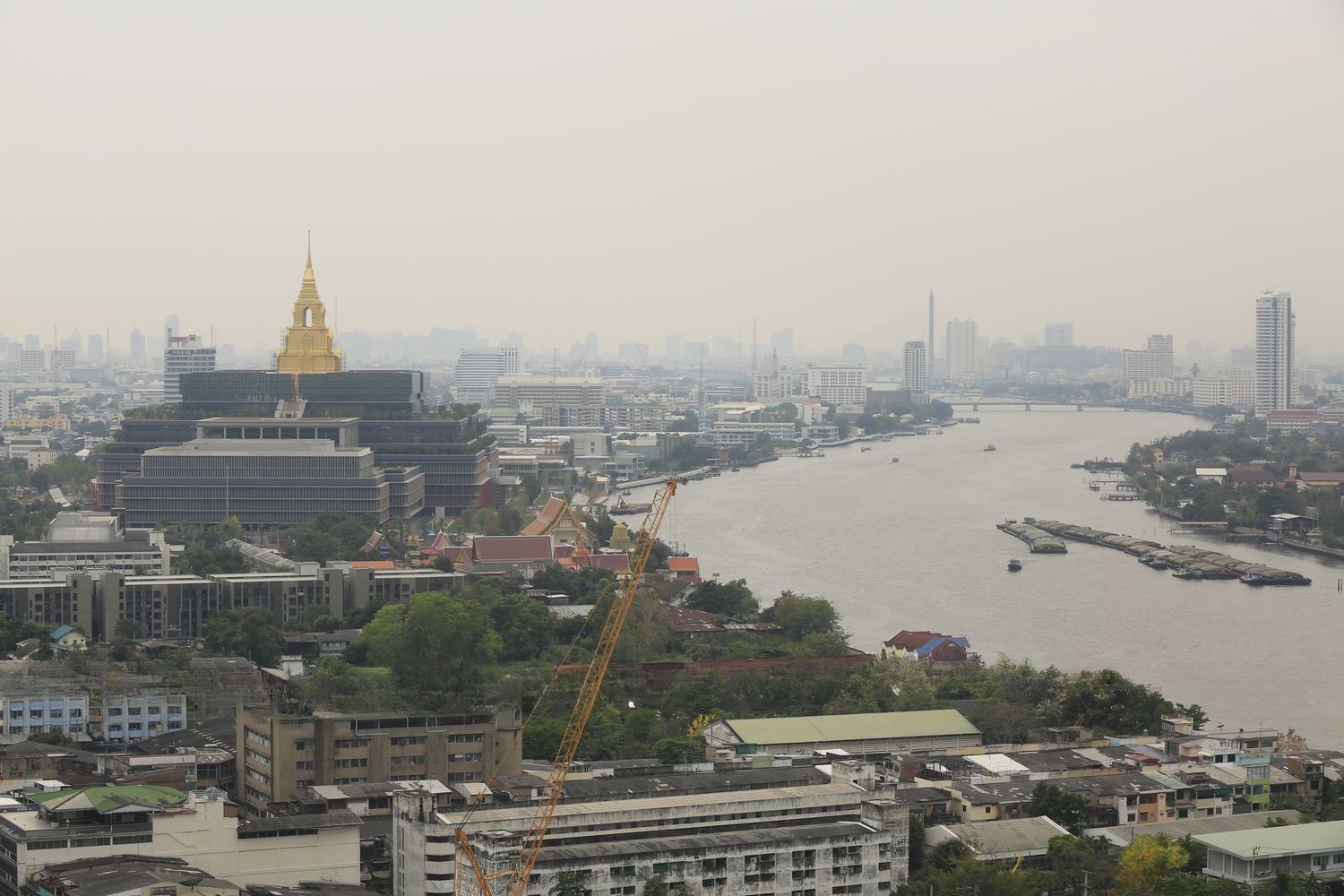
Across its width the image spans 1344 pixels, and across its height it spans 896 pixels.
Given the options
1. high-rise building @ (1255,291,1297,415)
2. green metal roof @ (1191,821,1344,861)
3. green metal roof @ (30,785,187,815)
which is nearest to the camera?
green metal roof @ (30,785,187,815)

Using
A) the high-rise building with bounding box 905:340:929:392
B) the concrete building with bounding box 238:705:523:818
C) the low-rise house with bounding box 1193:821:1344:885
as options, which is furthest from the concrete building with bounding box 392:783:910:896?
the high-rise building with bounding box 905:340:929:392

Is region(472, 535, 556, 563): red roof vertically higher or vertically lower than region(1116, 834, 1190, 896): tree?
higher

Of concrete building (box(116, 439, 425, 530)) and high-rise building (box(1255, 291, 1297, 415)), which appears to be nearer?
concrete building (box(116, 439, 425, 530))

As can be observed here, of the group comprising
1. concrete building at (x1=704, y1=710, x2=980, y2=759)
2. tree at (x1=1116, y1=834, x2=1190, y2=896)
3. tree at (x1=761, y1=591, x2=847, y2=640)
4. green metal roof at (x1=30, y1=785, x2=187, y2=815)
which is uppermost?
green metal roof at (x1=30, y1=785, x2=187, y2=815)

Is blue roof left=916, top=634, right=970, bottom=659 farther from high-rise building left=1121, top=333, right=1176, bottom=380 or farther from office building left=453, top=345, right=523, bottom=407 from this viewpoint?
high-rise building left=1121, top=333, right=1176, bottom=380

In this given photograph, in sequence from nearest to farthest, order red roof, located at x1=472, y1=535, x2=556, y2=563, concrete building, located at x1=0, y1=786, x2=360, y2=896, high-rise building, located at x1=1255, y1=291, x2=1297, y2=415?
concrete building, located at x1=0, y1=786, x2=360, y2=896, red roof, located at x1=472, y1=535, x2=556, y2=563, high-rise building, located at x1=1255, y1=291, x2=1297, y2=415
